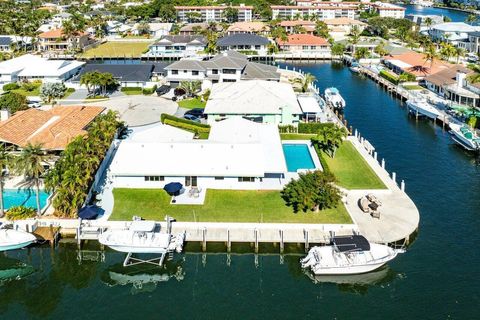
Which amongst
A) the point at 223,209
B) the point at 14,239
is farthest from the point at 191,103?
the point at 14,239

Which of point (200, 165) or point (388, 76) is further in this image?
point (388, 76)

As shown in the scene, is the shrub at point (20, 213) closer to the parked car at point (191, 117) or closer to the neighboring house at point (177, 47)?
the parked car at point (191, 117)

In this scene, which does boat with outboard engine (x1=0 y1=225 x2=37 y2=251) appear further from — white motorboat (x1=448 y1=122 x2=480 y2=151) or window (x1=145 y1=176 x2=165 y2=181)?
white motorboat (x1=448 y1=122 x2=480 y2=151)

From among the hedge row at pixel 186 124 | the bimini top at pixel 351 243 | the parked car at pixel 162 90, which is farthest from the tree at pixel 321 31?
the bimini top at pixel 351 243

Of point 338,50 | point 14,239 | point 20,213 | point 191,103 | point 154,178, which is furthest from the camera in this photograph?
point 338,50

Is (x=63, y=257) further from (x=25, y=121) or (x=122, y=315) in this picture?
(x=25, y=121)

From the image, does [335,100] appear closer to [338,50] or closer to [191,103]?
[191,103]

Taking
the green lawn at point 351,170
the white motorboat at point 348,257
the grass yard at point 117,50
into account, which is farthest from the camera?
the grass yard at point 117,50

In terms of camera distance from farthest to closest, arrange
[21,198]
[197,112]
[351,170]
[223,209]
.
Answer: [197,112] → [351,170] → [21,198] → [223,209]
